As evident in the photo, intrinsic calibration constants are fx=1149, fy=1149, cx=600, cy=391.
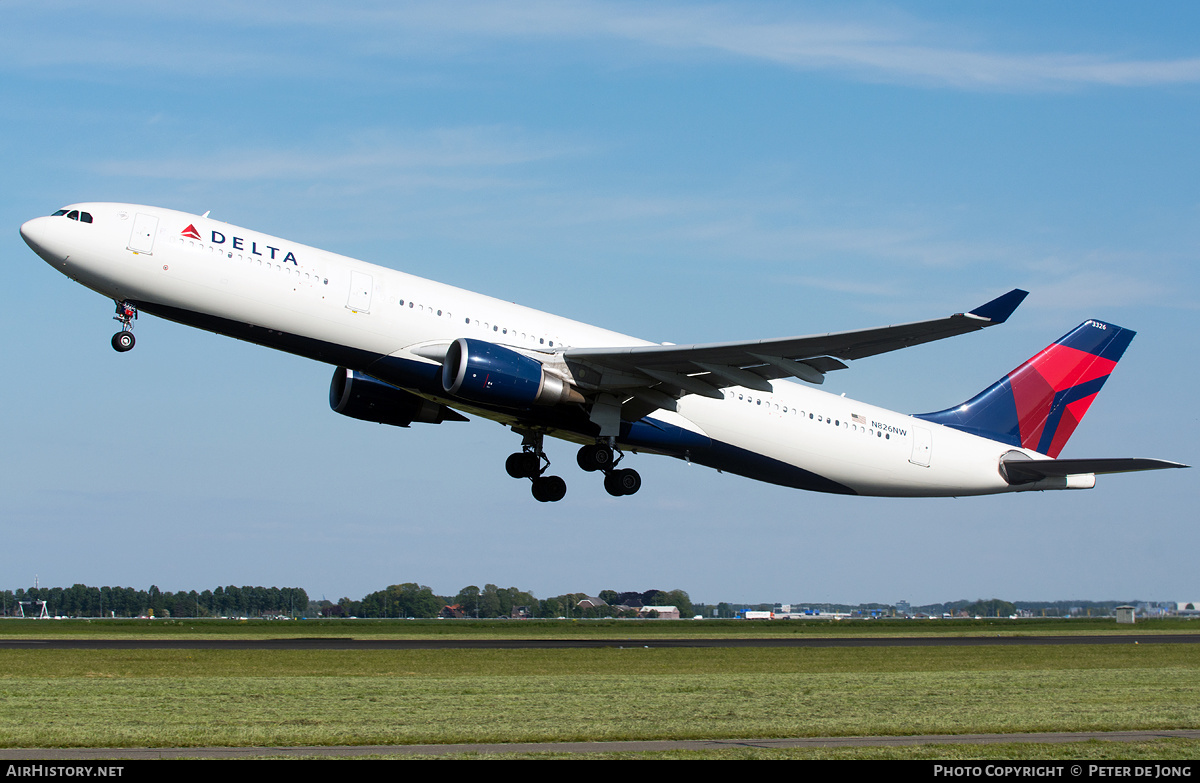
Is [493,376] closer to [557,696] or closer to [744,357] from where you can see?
[744,357]

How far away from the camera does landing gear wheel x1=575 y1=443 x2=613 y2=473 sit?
3250cm

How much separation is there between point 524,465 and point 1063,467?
18.1 m

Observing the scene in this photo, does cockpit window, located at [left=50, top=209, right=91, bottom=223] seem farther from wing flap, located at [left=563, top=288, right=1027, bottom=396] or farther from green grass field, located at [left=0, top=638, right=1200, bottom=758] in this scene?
wing flap, located at [left=563, top=288, right=1027, bottom=396]

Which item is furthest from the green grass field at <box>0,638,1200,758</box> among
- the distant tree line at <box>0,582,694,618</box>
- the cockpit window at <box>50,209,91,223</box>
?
the distant tree line at <box>0,582,694,618</box>

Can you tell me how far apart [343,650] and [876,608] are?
93794 millimetres

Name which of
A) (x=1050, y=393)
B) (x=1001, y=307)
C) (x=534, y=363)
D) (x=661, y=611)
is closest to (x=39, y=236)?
(x=534, y=363)

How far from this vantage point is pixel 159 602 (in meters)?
130

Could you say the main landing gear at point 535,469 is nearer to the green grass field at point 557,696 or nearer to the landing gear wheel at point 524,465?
the landing gear wheel at point 524,465

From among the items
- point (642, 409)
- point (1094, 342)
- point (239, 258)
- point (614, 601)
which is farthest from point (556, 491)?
point (614, 601)

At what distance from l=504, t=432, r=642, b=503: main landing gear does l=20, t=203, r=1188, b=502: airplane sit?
0.15ft

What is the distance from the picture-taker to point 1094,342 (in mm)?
41656

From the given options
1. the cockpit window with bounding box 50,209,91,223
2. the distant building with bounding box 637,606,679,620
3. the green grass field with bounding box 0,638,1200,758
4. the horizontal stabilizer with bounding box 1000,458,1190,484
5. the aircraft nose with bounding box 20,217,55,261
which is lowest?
the distant building with bounding box 637,606,679,620

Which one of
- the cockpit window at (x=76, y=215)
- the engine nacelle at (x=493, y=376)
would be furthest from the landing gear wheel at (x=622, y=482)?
the cockpit window at (x=76, y=215)

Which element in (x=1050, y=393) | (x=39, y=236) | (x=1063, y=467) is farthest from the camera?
(x=1050, y=393)
